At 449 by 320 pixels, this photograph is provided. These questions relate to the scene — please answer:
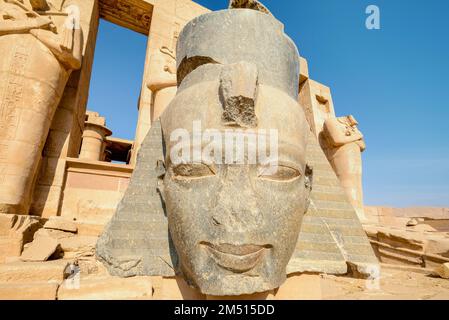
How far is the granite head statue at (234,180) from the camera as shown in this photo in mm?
1065

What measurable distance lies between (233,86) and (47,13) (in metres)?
4.31

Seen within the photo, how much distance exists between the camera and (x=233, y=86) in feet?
3.85

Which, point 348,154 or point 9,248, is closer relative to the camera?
point 9,248

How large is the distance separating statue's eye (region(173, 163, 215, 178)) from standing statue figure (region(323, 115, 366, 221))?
547cm

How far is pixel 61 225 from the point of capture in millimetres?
3492

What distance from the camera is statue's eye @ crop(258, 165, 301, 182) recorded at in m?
1.19

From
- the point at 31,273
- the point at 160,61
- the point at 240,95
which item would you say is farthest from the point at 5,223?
the point at 160,61

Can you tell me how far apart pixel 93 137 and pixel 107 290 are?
806 cm

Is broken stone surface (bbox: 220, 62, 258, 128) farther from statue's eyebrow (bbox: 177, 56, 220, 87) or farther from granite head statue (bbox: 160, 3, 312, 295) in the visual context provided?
statue's eyebrow (bbox: 177, 56, 220, 87)

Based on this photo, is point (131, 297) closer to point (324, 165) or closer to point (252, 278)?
point (252, 278)

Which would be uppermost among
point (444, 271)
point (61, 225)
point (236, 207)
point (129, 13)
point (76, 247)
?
point (129, 13)

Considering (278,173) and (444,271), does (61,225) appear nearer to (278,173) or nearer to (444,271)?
(278,173)

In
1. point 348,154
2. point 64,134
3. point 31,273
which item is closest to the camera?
point 31,273

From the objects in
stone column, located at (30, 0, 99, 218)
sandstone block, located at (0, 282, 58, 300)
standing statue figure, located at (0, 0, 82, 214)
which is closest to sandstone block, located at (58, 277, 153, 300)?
sandstone block, located at (0, 282, 58, 300)
